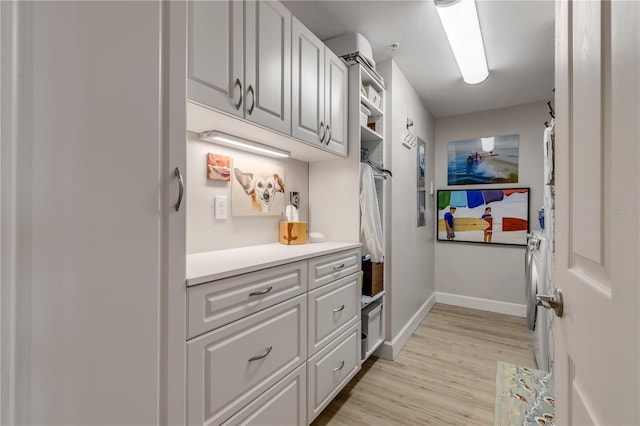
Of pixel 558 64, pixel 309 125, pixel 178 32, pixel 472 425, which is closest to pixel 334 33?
pixel 309 125

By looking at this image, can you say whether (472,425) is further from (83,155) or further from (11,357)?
(83,155)

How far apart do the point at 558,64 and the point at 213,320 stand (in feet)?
4.31

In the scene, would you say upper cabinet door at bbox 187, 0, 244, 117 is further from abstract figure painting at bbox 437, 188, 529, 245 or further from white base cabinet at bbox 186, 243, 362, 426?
abstract figure painting at bbox 437, 188, 529, 245

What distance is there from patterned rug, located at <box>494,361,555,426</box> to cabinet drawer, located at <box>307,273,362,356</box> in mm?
1079

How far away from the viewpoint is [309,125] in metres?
1.74

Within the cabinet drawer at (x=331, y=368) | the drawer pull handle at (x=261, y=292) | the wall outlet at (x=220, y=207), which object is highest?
the wall outlet at (x=220, y=207)

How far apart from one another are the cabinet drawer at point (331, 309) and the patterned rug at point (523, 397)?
42.5 inches

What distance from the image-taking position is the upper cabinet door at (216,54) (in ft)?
3.57

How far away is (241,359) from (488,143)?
3.89 metres

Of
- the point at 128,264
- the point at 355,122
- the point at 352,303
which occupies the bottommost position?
the point at 352,303

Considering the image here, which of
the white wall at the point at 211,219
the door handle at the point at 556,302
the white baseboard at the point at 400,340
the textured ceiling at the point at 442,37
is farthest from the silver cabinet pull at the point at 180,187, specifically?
the white baseboard at the point at 400,340

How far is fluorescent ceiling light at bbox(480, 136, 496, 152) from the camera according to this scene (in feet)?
12.2

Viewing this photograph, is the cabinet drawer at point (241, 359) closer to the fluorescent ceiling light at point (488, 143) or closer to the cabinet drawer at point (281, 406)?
the cabinet drawer at point (281, 406)

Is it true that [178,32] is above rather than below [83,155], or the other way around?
above
